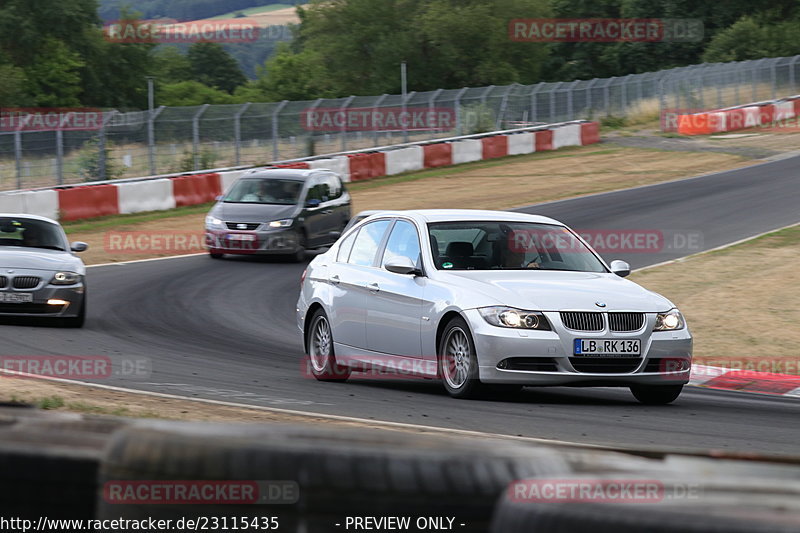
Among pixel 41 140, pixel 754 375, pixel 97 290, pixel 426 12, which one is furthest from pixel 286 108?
pixel 426 12

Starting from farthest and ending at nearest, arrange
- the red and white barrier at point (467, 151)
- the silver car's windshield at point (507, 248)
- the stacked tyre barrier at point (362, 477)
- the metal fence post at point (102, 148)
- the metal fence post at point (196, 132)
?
the red and white barrier at point (467, 151)
the metal fence post at point (196, 132)
the metal fence post at point (102, 148)
the silver car's windshield at point (507, 248)
the stacked tyre barrier at point (362, 477)

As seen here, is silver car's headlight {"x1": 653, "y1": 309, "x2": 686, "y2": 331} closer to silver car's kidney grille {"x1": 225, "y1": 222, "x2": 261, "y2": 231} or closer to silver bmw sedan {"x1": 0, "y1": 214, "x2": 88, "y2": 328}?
silver bmw sedan {"x1": 0, "y1": 214, "x2": 88, "y2": 328}

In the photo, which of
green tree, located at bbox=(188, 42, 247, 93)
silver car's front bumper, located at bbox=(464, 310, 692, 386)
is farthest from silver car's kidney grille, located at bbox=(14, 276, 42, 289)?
green tree, located at bbox=(188, 42, 247, 93)

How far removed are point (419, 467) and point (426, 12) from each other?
8500 cm

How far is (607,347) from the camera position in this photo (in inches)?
375

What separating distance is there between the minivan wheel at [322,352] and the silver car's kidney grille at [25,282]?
458 cm

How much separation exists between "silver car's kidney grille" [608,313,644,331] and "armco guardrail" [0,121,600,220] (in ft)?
62.2

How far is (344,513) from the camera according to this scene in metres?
3.28

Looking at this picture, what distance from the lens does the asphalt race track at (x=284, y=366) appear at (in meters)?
8.69

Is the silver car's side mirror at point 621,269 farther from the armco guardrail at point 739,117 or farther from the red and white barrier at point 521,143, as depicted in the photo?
the armco guardrail at point 739,117

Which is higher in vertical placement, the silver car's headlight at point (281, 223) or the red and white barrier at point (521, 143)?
the red and white barrier at point (521, 143)

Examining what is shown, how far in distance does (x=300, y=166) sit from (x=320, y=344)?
22437 mm

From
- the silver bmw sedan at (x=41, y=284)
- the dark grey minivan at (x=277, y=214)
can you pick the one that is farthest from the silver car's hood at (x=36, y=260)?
the dark grey minivan at (x=277, y=214)

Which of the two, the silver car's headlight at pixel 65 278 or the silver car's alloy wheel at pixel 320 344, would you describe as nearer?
the silver car's alloy wheel at pixel 320 344
